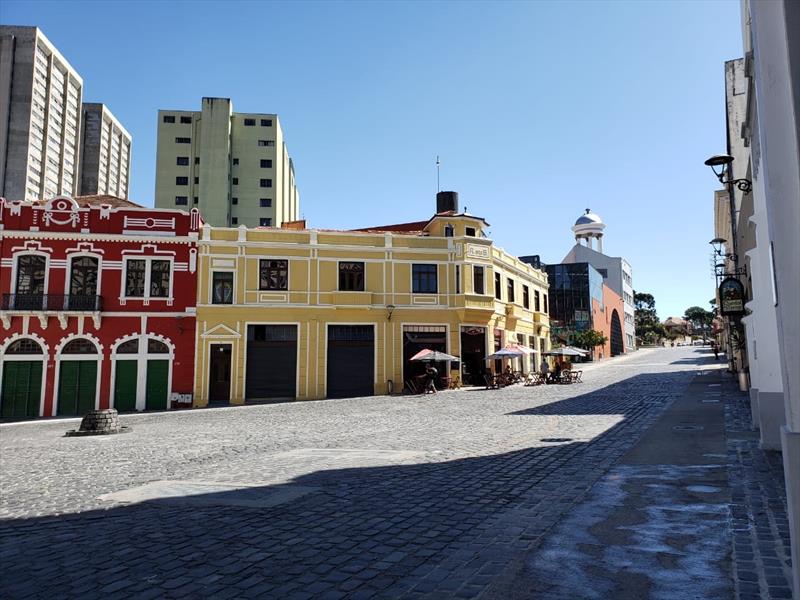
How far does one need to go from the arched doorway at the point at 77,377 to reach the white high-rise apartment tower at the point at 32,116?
47.6 meters

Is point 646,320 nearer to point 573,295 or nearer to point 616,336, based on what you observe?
point 616,336

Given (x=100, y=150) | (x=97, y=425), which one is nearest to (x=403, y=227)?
(x=97, y=425)

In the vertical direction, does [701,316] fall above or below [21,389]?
above

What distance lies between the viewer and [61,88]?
7394 cm

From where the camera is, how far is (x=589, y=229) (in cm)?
9269

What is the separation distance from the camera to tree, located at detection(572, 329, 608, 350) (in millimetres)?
66500

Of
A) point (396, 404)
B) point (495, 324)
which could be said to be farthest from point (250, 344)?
point (495, 324)

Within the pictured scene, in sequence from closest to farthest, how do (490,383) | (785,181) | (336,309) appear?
(785,181), (336,309), (490,383)

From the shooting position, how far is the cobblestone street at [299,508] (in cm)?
457

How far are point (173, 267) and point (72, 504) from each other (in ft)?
74.9

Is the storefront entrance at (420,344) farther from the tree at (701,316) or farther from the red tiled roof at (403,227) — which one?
the tree at (701,316)

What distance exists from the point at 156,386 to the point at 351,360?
1003 cm

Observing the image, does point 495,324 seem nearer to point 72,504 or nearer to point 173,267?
point 173,267

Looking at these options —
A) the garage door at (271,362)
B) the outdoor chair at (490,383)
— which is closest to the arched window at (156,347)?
the garage door at (271,362)
